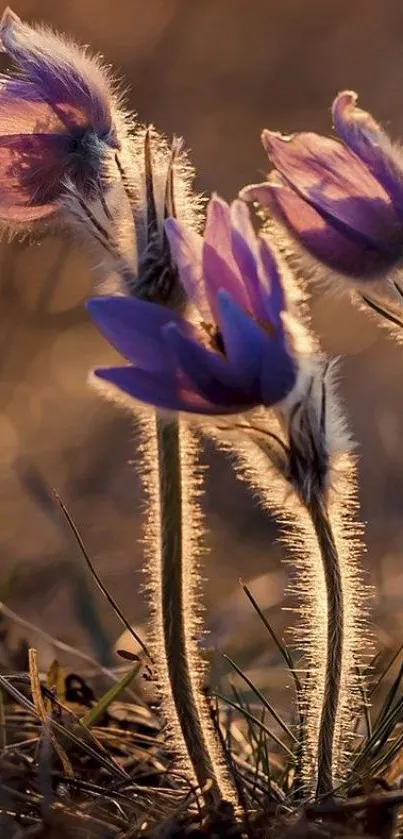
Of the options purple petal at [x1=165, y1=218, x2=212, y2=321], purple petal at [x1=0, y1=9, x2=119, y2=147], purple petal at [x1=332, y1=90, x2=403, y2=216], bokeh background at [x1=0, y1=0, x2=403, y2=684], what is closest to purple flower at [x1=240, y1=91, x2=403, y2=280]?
purple petal at [x1=332, y1=90, x2=403, y2=216]

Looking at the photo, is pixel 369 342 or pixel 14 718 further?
pixel 369 342

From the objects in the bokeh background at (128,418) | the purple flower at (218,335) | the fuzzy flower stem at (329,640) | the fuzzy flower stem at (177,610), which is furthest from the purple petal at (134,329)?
the bokeh background at (128,418)

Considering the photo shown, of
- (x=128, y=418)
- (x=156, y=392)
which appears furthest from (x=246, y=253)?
(x=128, y=418)

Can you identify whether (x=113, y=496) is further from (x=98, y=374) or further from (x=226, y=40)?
(x=226, y=40)

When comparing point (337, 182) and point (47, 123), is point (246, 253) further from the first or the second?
point (47, 123)

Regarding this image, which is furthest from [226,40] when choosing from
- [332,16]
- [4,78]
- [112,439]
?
[4,78]

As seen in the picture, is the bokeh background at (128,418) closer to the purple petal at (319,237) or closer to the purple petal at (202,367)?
the purple petal at (319,237)
